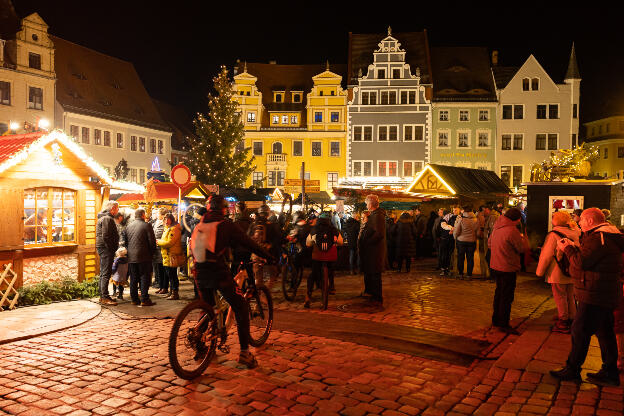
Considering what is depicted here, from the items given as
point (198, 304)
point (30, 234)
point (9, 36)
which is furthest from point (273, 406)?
point (9, 36)

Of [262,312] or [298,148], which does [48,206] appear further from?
[298,148]

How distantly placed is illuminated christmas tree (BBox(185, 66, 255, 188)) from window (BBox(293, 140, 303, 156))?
890 cm

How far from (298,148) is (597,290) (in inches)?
1644

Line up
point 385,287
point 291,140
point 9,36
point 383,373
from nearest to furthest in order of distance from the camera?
point 383,373
point 385,287
point 9,36
point 291,140

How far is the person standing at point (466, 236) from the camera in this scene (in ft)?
39.9

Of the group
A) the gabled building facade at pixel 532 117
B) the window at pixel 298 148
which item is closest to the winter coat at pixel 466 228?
the gabled building facade at pixel 532 117

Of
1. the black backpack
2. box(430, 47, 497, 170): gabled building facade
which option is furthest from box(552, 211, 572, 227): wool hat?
box(430, 47, 497, 170): gabled building facade

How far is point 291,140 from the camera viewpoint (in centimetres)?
4625

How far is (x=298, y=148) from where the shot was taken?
46.2m

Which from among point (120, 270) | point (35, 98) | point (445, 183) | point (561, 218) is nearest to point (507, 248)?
point (561, 218)

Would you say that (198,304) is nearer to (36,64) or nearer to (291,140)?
(36,64)

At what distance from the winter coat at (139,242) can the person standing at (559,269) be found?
650 cm

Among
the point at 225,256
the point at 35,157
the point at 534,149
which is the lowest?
the point at 225,256

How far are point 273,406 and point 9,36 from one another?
37976 millimetres
